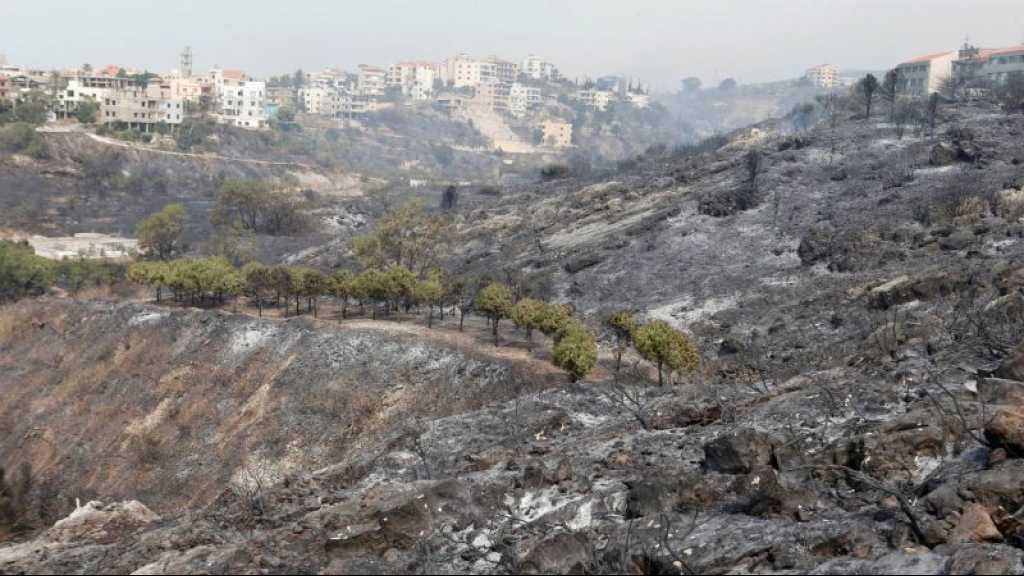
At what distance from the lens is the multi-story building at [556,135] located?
613 ft

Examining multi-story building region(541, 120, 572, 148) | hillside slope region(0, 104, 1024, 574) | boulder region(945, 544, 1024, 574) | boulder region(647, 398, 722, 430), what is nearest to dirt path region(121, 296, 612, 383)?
hillside slope region(0, 104, 1024, 574)

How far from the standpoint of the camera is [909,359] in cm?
2097

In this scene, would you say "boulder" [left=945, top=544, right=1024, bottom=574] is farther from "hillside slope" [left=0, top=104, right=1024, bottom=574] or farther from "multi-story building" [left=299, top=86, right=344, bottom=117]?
"multi-story building" [left=299, top=86, right=344, bottom=117]

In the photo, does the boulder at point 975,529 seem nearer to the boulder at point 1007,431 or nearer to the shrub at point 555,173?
the boulder at point 1007,431

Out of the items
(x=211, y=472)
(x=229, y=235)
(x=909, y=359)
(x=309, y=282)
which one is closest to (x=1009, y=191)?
(x=909, y=359)

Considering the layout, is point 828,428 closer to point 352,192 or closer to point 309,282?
point 309,282

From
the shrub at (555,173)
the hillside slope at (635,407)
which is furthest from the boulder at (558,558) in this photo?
the shrub at (555,173)

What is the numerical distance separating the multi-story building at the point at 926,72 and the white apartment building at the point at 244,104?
Answer: 90.1 meters

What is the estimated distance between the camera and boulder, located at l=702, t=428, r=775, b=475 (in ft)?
53.8

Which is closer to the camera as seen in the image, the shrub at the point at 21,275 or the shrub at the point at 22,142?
the shrub at the point at 21,275

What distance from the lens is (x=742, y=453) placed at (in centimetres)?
1641

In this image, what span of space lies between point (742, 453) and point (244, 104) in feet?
460

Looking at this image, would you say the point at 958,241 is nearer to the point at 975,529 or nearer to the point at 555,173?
the point at 975,529

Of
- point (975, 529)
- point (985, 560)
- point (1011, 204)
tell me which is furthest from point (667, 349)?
point (1011, 204)
